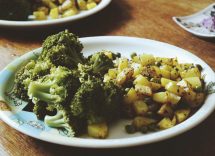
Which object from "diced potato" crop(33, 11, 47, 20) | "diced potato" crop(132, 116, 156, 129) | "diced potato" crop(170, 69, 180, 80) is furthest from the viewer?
"diced potato" crop(33, 11, 47, 20)

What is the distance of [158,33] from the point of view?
1965mm

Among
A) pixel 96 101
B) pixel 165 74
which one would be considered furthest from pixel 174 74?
pixel 96 101

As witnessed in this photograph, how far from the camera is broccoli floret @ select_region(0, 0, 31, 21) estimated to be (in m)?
2.08

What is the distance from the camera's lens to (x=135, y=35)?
6.44 ft

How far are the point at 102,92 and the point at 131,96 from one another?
0.11 metres

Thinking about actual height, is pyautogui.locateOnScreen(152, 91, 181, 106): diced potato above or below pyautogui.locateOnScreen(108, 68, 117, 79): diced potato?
above

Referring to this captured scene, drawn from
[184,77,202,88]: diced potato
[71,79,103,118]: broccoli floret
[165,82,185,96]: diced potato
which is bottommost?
[184,77,202,88]: diced potato

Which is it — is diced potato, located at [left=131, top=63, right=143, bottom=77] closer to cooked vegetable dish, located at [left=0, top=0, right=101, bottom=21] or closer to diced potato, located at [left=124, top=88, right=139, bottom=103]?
diced potato, located at [left=124, top=88, right=139, bottom=103]

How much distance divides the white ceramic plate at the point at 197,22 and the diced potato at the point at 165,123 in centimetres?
74

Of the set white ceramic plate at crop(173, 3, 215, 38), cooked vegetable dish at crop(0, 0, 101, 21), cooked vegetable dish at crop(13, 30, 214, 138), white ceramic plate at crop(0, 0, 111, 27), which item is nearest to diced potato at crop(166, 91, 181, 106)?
cooked vegetable dish at crop(13, 30, 214, 138)

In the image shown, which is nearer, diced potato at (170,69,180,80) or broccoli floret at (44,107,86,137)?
broccoli floret at (44,107,86,137)

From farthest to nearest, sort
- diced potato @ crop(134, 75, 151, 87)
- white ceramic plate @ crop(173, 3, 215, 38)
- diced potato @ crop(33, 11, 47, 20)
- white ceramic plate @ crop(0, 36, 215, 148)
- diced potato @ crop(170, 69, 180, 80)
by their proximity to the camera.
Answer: diced potato @ crop(33, 11, 47, 20) < white ceramic plate @ crop(173, 3, 215, 38) < diced potato @ crop(170, 69, 180, 80) < diced potato @ crop(134, 75, 151, 87) < white ceramic plate @ crop(0, 36, 215, 148)

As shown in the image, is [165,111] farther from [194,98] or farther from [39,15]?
[39,15]

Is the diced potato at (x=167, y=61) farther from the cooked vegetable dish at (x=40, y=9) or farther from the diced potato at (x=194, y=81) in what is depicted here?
the cooked vegetable dish at (x=40, y=9)
